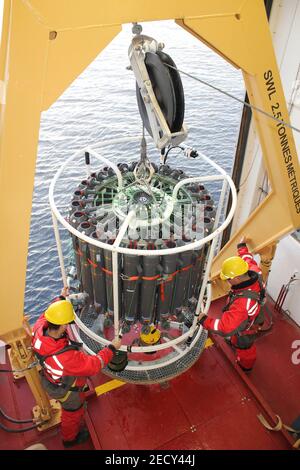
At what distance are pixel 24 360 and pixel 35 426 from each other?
4.32 feet

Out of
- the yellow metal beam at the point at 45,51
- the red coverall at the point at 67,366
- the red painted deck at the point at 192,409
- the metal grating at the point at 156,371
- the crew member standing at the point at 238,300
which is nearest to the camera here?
the yellow metal beam at the point at 45,51

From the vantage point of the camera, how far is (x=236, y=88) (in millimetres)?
17031

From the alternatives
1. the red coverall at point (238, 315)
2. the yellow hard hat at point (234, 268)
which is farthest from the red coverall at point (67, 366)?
the yellow hard hat at point (234, 268)

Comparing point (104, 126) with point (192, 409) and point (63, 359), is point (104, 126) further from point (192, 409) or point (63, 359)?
point (63, 359)

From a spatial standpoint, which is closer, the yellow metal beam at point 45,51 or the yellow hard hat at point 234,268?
the yellow metal beam at point 45,51

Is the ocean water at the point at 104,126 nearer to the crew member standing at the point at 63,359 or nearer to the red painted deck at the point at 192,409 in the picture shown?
the red painted deck at the point at 192,409

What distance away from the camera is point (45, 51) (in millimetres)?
2777

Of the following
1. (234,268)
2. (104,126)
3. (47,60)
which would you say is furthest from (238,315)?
(104,126)

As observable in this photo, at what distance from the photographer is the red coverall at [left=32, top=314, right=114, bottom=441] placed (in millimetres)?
4391

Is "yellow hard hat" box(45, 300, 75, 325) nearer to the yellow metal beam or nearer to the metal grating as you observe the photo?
the yellow metal beam

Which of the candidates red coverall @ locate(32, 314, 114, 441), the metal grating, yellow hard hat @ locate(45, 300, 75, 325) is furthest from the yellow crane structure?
the metal grating

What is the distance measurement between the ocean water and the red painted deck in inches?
200

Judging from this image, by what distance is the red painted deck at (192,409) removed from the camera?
511 cm

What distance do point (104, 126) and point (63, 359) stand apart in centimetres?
1199
